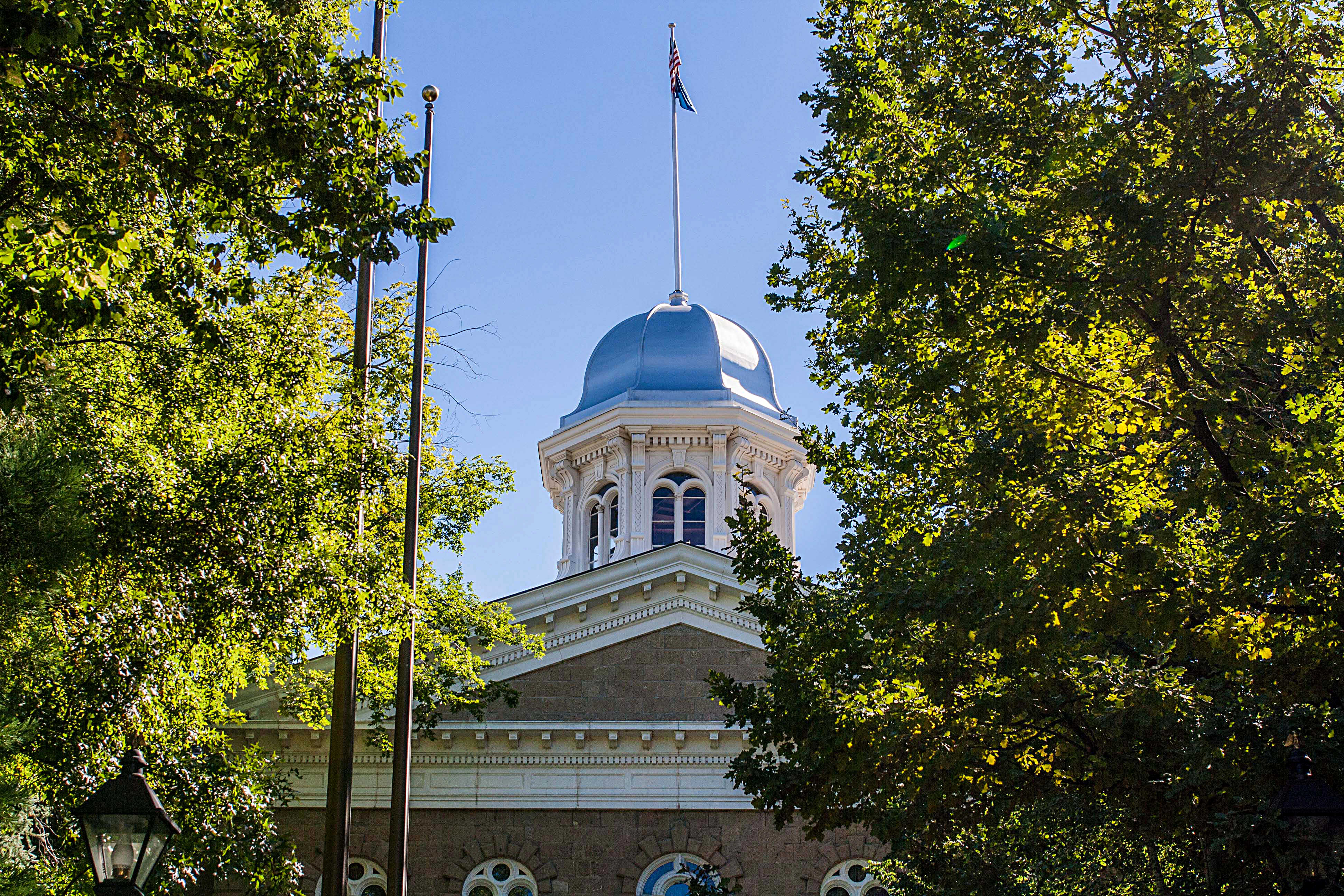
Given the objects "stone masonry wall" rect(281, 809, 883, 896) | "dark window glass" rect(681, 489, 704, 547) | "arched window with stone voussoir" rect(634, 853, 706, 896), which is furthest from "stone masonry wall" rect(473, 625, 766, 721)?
"dark window glass" rect(681, 489, 704, 547)

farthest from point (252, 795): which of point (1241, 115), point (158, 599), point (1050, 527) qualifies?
point (1241, 115)

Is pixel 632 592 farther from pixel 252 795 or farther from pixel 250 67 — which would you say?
pixel 250 67

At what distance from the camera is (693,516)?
34.3 metres

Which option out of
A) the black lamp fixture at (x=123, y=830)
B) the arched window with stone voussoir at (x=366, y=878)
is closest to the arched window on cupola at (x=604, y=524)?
the arched window with stone voussoir at (x=366, y=878)

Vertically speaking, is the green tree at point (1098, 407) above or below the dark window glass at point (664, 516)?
below

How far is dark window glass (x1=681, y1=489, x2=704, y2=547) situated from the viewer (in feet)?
111

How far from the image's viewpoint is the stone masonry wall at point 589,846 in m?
21.8

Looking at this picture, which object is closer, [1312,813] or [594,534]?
[1312,813]

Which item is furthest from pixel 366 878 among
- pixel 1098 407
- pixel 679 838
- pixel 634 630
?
pixel 1098 407

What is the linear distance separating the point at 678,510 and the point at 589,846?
512 inches

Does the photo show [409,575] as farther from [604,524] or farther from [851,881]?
[604,524]

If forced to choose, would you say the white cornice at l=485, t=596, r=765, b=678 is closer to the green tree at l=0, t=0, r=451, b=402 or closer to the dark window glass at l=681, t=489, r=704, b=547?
the dark window glass at l=681, t=489, r=704, b=547

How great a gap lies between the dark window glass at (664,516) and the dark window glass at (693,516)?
0.25 metres

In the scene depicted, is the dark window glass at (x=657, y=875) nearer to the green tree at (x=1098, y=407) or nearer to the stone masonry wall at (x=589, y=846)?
the stone masonry wall at (x=589, y=846)
